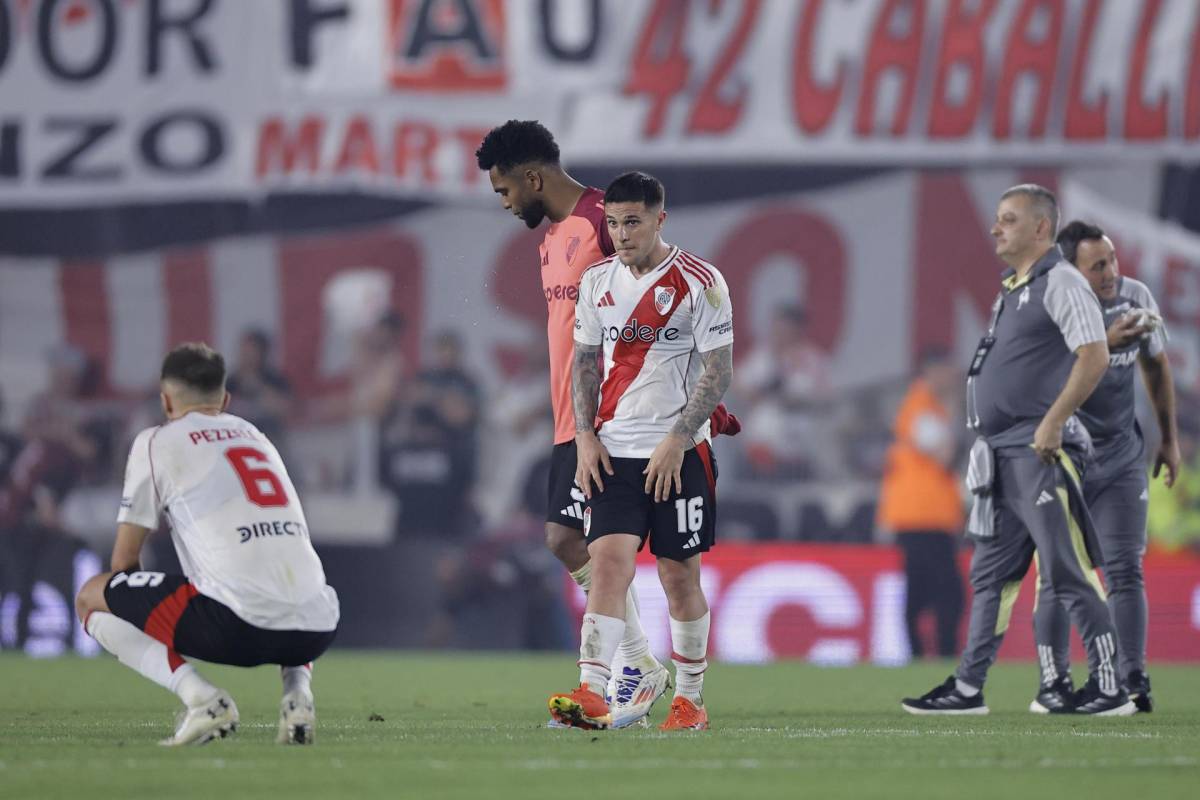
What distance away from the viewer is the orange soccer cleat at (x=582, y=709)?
6.61 metres

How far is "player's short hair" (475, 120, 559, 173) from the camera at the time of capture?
7.40 m

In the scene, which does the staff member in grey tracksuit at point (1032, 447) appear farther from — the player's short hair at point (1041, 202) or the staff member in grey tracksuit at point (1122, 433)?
the staff member in grey tracksuit at point (1122, 433)

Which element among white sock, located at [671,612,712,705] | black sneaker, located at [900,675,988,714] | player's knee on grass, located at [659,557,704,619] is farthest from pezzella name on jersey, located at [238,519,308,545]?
black sneaker, located at [900,675,988,714]

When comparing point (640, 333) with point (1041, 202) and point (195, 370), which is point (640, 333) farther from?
point (1041, 202)

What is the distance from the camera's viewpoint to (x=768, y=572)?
1409cm

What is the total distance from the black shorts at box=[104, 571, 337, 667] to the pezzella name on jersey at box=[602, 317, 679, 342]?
155cm

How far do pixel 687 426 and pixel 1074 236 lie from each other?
2.66 m

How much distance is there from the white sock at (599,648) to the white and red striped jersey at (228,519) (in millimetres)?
1031

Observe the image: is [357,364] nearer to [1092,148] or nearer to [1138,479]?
[1092,148]

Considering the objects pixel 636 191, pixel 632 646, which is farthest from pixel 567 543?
pixel 636 191

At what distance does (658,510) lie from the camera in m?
7.05

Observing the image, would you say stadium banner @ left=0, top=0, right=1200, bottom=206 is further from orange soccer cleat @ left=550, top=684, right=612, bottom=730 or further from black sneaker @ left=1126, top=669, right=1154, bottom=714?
orange soccer cleat @ left=550, top=684, right=612, bottom=730

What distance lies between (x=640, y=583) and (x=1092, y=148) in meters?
5.14

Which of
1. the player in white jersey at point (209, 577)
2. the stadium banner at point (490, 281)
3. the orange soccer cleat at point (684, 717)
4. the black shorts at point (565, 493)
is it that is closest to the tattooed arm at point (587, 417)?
the black shorts at point (565, 493)
